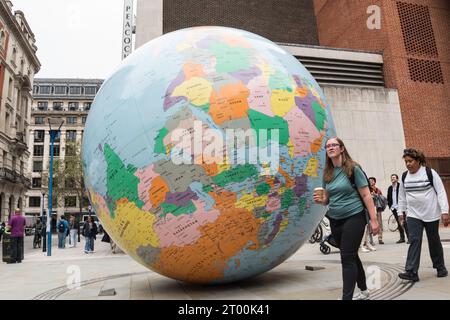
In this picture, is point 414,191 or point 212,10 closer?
point 414,191

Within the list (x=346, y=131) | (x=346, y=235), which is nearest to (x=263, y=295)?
(x=346, y=235)

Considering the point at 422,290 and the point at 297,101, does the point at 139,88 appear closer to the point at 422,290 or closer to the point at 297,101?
the point at 297,101

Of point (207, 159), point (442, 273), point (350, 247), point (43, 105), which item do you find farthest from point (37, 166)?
point (350, 247)

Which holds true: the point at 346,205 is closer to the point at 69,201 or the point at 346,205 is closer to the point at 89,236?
the point at 89,236

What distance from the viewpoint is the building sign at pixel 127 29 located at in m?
23.7

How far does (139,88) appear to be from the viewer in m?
4.35

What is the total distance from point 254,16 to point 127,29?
8528mm

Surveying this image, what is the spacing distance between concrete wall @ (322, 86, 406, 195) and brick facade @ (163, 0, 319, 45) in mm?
9242

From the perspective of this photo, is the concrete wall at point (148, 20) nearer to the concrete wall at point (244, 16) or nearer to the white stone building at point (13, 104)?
the concrete wall at point (244, 16)

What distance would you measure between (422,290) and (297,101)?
8.20 ft

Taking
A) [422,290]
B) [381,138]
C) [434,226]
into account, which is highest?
[381,138]

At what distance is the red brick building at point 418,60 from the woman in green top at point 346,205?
1722cm

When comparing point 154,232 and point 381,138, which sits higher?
point 381,138
